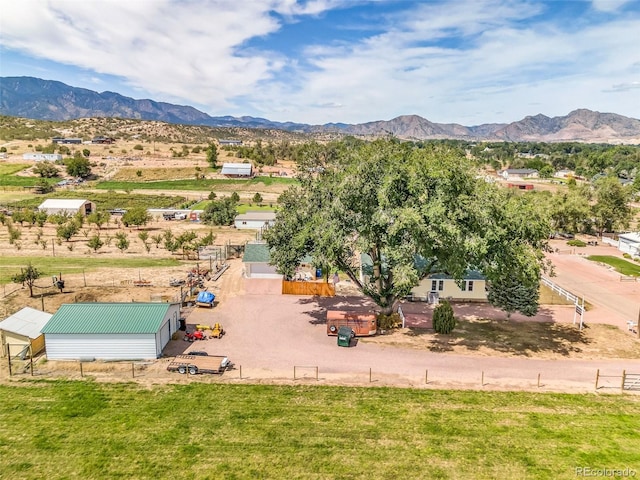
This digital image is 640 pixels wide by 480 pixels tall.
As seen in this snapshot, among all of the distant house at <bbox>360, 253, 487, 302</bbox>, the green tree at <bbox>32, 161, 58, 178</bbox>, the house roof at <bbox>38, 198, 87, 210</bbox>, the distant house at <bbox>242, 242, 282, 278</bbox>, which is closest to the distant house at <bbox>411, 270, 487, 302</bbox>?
the distant house at <bbox>360, 253, 487, 302</bbox>

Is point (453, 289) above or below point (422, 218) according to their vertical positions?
below

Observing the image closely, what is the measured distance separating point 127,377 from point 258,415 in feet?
27.3

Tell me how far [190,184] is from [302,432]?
101 metres

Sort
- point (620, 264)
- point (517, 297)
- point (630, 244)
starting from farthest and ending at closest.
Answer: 1. point (630, 244)
2. point (620, 264)
3. point (517, 297)

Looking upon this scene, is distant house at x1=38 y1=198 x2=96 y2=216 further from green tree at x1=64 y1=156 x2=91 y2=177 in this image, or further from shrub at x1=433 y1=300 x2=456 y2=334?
shrub at x1=433 y1=300 x2=456 y2=334

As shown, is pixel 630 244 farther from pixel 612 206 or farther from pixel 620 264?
pixel 612 206

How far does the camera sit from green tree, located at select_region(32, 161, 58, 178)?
108812 millimetres

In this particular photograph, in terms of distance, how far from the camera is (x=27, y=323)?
26625 millimetres

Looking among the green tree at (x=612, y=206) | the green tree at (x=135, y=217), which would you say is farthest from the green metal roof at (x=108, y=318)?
the green tree at (x=612, y=206)

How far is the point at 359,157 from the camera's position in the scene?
28.4 meters

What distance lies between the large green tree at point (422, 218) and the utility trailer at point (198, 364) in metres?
8.35

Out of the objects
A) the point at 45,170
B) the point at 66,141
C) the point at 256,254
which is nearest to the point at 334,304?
the point at 256,254

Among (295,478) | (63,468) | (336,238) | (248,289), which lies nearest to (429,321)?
(336,238)

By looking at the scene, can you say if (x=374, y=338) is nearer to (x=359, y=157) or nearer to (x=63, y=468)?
(x=359, y=157)
